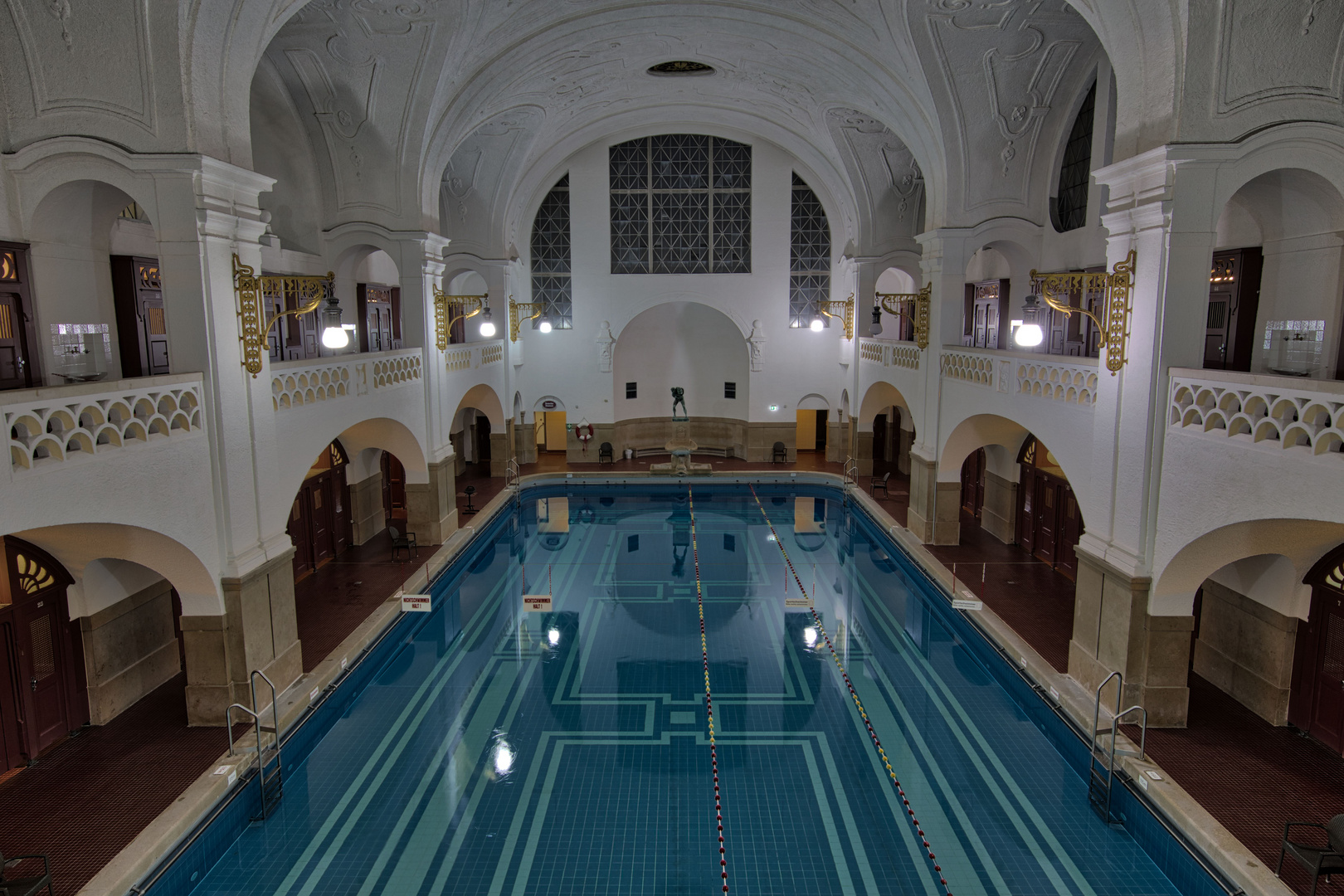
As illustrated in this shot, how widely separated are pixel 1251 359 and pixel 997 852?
20.0 feet

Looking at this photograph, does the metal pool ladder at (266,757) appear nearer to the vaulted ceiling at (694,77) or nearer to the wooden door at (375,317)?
the vaulted ceiling at (694,77)

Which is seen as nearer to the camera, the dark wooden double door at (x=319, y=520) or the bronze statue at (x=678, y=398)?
the dark wooden double door at (x=319, y=520)

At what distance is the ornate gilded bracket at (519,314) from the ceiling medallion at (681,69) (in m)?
6.27

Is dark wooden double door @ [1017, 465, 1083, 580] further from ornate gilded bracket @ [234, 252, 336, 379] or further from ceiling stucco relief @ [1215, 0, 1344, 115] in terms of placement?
ornate gilded bracket @ [234, 252, 336, 379]

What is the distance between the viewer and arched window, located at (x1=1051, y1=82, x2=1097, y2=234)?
39.9 ft

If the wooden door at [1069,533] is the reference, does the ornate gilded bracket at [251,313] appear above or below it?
above

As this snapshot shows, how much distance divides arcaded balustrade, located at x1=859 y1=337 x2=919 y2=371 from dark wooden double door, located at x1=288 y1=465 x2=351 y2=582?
10.6m

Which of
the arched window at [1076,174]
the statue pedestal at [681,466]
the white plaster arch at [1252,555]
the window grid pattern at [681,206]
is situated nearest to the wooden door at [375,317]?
the window grid pattern at [681,206]

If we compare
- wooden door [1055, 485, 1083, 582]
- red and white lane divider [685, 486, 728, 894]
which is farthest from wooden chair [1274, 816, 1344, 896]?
wooden door [1055, 485, 1083, 582]

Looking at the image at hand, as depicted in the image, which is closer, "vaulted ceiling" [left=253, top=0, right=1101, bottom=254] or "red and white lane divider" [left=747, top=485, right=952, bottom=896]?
"red and white lane divider" [left=747, top=485, right=952, bottom=896]

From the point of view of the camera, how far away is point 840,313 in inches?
818

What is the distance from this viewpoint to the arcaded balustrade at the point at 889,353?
1547cm

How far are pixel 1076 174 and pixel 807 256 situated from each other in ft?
31.1

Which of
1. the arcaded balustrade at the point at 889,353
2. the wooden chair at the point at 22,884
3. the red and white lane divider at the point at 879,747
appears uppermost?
the arcaded balustrade at the point at 889,353
